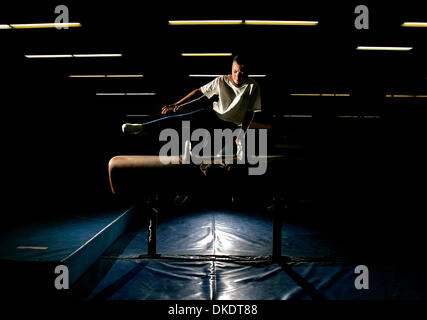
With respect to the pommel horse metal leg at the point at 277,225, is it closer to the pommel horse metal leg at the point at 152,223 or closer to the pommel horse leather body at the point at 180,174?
the pommel horse leather body at the point at 180,174

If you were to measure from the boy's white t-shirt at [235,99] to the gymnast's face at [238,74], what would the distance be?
4 cm

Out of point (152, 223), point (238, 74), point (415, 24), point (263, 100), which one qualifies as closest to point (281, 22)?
point (263, 100)

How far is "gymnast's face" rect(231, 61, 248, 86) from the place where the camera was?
2410mm

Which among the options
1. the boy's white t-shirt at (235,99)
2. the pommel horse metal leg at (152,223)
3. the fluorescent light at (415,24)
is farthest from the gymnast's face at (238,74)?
the fluorescent light at (415,24)

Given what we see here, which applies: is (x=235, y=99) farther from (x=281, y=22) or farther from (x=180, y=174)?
(x=281, y=22)

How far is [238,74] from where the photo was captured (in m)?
2.42

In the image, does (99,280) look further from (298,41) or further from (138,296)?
(298,41)

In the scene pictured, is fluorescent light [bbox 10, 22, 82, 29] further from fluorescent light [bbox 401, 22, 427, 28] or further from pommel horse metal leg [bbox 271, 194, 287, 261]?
fluorescent light [bbox 401, 22, 427, 28]

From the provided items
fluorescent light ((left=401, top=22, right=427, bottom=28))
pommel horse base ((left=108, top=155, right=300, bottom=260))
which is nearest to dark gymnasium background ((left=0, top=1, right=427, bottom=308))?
fluorescent light ((left=401, top=22, right=427, bottom=28))

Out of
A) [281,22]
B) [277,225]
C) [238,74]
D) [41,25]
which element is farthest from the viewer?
[41,25]

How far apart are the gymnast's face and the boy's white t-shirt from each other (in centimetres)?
4

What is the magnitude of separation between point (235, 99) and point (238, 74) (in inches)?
10.3

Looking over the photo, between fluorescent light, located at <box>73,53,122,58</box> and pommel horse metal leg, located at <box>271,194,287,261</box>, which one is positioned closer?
pommel horse metal leg, located at <box>271,194,287,261</box>

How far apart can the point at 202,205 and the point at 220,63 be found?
3491 millimetres
